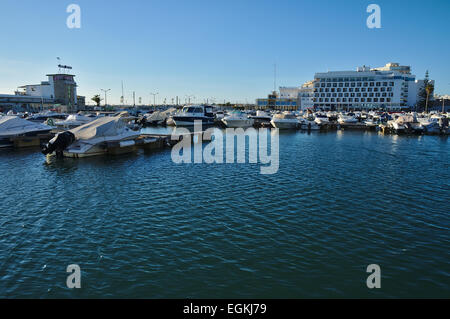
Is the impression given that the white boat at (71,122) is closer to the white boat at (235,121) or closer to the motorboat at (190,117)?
the motorboat at (190,117)

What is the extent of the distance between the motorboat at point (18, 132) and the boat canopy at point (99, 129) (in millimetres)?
9922

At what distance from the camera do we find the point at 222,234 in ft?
45.5

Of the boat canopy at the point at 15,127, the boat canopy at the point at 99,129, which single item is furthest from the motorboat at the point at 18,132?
the boat canopy at the point at 99,129

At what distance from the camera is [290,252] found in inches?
483

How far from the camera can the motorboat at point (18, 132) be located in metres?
39.2

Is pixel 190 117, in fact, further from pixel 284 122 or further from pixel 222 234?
pixel 222 234

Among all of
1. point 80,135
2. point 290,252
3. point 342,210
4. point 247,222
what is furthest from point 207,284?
point 80,135

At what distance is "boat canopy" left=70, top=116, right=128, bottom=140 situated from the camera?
112 ft

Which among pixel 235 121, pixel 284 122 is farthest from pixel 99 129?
pixel 284 122

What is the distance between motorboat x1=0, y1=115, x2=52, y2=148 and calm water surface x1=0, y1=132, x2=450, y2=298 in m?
16.3

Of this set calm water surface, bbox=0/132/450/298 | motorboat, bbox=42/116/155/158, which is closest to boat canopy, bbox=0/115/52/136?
motorboat, bbox=42/116/155/158

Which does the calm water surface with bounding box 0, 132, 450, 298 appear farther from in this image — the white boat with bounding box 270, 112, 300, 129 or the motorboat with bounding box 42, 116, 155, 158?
the white boat with bounding box 270, 112, 300, 129

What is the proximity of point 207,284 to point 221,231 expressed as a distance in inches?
162

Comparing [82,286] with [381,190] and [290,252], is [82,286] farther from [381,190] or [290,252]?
[381,190]
